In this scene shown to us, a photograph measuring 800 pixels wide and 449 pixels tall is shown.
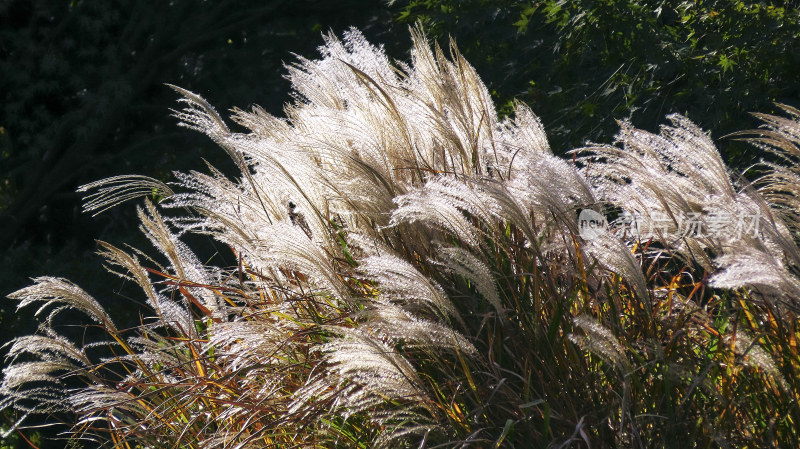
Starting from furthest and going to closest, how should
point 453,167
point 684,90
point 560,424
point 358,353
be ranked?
point 684,90 → point 453,167 → point 560,424 → point 358,353

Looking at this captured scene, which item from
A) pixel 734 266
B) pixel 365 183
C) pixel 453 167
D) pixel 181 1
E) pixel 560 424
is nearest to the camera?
pixel 734 266

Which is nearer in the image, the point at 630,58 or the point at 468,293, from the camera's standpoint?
the point at 468,293

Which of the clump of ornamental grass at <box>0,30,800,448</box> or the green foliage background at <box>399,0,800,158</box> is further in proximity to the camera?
the green foliage background at <box>399,0,800,158</box>

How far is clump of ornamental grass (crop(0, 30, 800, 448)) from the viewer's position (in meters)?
2.06

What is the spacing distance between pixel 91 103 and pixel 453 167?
6916mm

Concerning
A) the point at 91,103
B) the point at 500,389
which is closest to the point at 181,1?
the point at 91,103

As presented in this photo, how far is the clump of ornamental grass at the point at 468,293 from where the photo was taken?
2.06 m

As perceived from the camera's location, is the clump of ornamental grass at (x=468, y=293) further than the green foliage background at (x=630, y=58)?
No

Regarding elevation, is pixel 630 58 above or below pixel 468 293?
above

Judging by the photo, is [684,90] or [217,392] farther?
[684,90]

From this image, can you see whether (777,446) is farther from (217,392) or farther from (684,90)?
(684,90)

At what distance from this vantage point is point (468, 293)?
94.1 inches

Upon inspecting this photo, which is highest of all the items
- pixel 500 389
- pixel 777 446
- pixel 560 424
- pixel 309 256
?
pixel 309 256

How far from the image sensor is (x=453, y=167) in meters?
2.55
